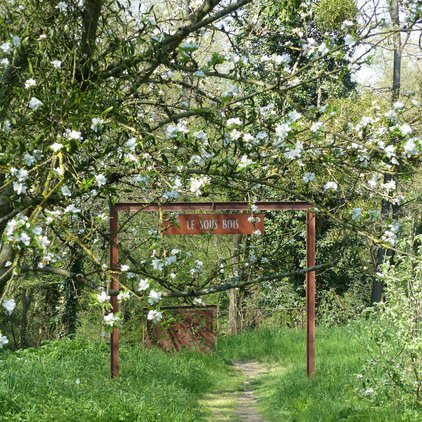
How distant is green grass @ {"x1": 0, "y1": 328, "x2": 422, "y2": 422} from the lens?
739 cm

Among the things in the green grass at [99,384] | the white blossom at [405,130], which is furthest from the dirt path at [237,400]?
the white blossom at [405,130]

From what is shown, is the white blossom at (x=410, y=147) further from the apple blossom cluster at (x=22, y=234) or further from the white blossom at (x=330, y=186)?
the apple blossom cluster at (x=22, y=234)

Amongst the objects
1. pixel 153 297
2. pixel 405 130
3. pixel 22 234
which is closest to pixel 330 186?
pixel 405 130

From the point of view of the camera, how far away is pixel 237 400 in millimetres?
10852

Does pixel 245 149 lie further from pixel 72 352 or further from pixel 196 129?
pixel 72 352

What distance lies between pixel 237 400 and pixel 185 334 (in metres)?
2.74

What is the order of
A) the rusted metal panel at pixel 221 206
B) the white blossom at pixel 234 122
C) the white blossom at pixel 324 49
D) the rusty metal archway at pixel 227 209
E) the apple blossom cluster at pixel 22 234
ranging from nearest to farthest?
1. the apple blossom cluster at pixel 22 234
2. the white blossom at pixel 234 122
3. the white blossom at pixel 324 49
4. the rusted metal panel at pixel 221 206
5. the rusty metal archway at pixel 227 209

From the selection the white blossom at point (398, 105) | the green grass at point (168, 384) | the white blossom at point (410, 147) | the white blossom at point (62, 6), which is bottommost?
the green grass at point (168, 384)

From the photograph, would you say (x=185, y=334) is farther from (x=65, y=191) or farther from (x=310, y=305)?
(x=65, y=191)

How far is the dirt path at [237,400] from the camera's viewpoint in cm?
952

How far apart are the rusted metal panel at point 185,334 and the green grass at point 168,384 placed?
34cm

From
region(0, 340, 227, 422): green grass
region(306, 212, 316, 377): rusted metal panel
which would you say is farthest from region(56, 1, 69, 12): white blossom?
region(306, 212, 316, 377): rusted metal panel

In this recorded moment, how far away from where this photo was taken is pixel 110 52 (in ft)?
14.0

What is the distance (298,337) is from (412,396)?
735 cm
